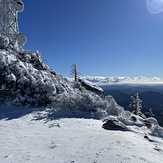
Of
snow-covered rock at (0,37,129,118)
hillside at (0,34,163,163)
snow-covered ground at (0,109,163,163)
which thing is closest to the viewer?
snow-covered ground at (0,109,163,163)

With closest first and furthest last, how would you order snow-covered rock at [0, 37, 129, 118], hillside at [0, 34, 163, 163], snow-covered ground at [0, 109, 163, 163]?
Result: snow-covered ground at [0, 109, 163, 163] < hillside at [0, 34, 163, 163] < snow-covered rock at [0, 37, 129, 118]

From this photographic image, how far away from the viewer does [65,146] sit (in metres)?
7.29

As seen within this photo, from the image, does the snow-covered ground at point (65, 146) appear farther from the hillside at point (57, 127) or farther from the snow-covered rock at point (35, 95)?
the snow-covered rock at point (35, 95)

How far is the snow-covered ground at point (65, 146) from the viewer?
20.4 ft

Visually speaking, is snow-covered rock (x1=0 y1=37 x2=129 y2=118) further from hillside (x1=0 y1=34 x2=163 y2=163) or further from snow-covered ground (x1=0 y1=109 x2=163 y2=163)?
snow-covered ground (x1=0 y1=109 x2=163 y2=163)

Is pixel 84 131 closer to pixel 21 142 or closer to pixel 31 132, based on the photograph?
pixel 31 132

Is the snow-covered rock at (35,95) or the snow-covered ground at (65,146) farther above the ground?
the snow-covered rock at (35,95)

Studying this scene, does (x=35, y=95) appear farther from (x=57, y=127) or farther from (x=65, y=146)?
(x=65, y=146)

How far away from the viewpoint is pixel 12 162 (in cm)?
587

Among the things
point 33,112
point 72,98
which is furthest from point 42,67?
point 33,112

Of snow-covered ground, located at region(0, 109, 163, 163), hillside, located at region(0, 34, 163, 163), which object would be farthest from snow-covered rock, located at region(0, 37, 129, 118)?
snow-covered ground, located at region(0, 109, 163, 163)

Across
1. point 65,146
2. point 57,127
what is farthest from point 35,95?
point 65,146

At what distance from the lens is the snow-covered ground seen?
622 centimetres

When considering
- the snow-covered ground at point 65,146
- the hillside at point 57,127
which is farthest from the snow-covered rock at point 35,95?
the snow-covered ground at point 65,146
